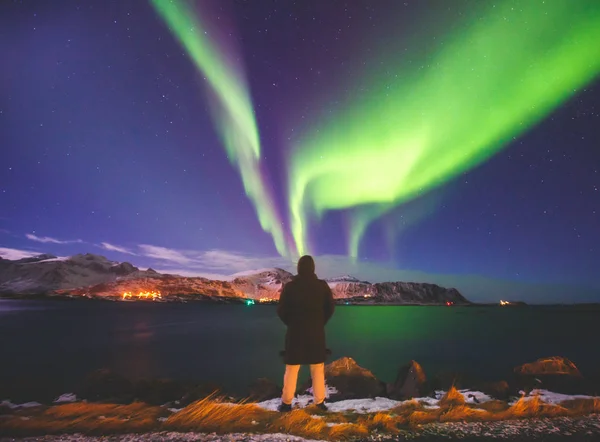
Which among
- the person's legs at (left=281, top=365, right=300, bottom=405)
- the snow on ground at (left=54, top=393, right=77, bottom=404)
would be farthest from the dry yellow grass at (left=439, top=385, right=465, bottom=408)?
the snow on ground at (left=54, top=393, right=77, bottom=404)

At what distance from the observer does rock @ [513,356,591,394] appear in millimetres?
12547

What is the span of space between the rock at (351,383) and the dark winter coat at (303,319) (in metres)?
4.91

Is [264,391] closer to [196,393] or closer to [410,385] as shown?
[196,393]

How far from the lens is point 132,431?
5.75 metres

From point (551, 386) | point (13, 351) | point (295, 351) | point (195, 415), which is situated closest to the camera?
point (195, 415)

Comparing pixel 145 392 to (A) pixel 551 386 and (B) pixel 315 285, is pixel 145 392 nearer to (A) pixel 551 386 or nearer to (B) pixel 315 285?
(B) pixel 315 285

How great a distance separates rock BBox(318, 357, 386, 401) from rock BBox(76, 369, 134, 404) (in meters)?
6.89

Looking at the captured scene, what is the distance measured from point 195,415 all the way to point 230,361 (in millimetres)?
23907

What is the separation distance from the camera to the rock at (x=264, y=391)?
11.7 meters

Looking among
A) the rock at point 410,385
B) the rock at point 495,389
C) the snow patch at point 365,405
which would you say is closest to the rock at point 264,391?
the snow patch at point 365,405

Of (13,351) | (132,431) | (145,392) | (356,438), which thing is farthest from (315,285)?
(13,351)

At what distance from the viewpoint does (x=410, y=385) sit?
1260cm

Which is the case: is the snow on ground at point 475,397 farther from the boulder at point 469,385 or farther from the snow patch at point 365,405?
the snow patch at point 365,405

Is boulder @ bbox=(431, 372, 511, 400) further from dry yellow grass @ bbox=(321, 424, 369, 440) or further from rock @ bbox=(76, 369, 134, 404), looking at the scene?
rock @ bbox=(76, 369, 134, 404)
